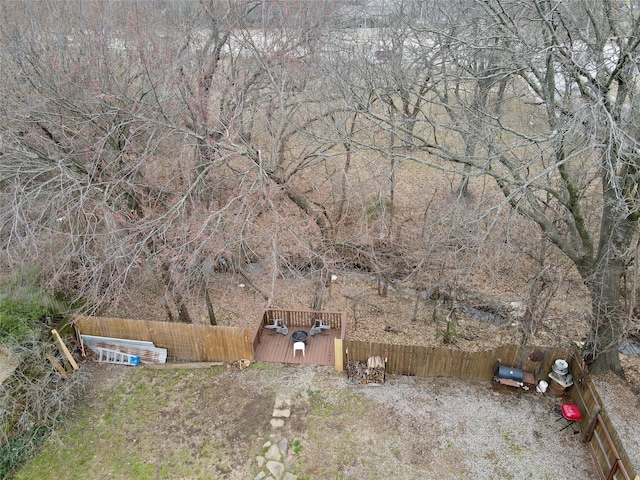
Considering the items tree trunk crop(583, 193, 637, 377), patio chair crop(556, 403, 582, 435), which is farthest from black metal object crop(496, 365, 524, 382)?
tree trunk crop(583, 193, 637, 377)

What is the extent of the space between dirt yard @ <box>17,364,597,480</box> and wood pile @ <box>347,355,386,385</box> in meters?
0.18

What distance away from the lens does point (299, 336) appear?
10492mm

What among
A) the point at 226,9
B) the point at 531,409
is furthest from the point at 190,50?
the point at 531,409

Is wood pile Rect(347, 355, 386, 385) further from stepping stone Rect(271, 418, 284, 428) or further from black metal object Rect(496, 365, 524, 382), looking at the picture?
black metal object Rect(496, 365, 524, 382)

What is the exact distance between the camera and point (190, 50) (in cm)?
1322

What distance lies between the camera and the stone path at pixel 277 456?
7.80m

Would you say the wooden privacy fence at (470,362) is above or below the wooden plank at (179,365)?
above

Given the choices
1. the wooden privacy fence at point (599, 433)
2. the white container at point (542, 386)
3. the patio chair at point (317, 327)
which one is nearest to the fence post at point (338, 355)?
the patio chair at point (317, 327)

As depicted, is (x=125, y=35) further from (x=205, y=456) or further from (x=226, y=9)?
(x=205, y=456)

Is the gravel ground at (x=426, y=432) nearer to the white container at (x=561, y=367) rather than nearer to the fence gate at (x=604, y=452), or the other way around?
the fence gate at (x=604, y=452)

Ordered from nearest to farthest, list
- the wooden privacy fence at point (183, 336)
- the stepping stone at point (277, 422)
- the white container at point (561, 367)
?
the stepping stone at point (277, 422), the white container at point (561, 367), the wooden privacy fence at point (183, 336)

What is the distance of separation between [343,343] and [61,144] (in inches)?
309

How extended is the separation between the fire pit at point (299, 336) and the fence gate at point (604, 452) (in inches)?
229

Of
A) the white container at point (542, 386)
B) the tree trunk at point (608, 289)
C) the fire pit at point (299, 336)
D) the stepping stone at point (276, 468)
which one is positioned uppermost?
the tree trunk at point (608, 289)
